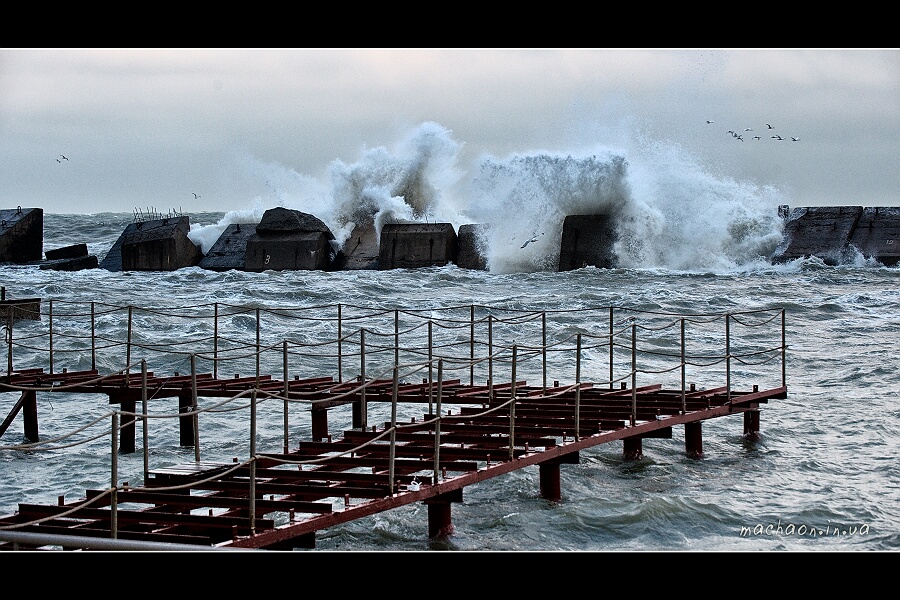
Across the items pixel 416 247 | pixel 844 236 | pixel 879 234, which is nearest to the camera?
pixel 879 234

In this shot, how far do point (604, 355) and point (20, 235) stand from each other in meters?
27.1

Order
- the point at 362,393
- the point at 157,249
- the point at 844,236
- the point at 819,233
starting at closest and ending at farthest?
the point at 362,393 < the point at 844,236 < the point at 819,233 < the point at 157,249

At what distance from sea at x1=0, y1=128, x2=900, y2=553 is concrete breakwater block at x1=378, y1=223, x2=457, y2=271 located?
64 centimetres

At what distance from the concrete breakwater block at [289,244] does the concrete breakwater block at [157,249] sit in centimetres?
244

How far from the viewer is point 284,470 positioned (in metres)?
8.22

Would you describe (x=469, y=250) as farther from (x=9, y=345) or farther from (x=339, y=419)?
(x=9, y=345)

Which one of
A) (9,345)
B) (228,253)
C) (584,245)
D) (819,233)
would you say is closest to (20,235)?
(228,253)

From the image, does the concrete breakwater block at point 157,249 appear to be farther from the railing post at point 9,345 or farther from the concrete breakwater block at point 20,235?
the railing post at point 9,345

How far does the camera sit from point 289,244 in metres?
37.3

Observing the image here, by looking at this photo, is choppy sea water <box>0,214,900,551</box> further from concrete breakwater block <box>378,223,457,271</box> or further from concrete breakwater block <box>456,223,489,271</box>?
concrete breakwater block <box>456,223,489,271</box>

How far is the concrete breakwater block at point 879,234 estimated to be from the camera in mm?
34406

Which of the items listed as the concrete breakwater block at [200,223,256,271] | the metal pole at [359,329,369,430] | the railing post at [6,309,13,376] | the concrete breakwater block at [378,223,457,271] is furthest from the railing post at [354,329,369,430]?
the concrete breakwater block at [200,223,256,271]

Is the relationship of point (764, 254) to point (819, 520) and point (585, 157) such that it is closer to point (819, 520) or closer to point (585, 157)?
point (585, 157)
